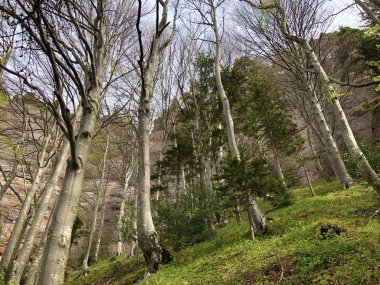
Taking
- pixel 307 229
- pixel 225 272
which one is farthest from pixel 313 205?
pixel 225 272

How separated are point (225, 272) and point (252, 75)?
12471 mm

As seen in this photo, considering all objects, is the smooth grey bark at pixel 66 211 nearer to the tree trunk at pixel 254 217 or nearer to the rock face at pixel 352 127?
the tree trunk at pixel 254 217

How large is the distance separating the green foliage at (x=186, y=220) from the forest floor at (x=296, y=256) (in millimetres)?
430

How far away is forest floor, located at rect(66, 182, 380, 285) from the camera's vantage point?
386 cm

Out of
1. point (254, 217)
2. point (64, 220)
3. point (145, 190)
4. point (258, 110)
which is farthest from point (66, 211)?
point (258, 110)

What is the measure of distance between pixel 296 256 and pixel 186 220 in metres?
4.06

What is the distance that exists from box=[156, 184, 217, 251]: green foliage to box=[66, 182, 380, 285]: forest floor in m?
0.43

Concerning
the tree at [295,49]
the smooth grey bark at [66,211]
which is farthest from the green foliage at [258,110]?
the smooth grey bark at [66,211]

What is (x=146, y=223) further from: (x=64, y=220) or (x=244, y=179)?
(x=64, y=220)

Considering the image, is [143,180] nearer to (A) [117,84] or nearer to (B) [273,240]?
(B) [273,240]

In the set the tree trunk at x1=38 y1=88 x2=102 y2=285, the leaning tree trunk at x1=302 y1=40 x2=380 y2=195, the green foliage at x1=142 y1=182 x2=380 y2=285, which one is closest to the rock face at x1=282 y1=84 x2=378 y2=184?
the leaning tree trunk at x1=302 y1=40 x2=380 y2=195

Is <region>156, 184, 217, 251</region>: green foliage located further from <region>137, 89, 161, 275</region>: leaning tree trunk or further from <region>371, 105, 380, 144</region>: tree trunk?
<region>371, 105, 380, 144</region>: tree trunk

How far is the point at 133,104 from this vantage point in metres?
14.9

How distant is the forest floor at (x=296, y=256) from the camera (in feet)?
12.7
